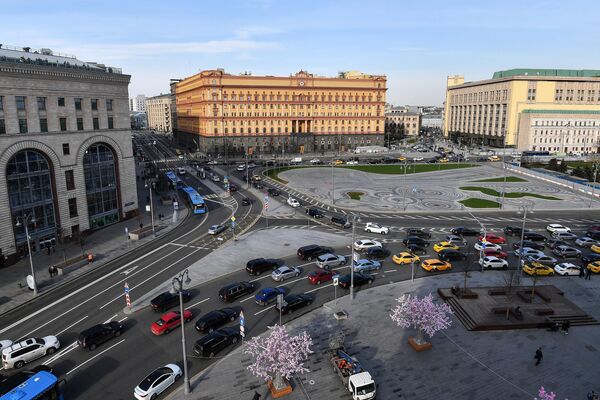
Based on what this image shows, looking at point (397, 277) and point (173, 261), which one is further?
point (173, 261)

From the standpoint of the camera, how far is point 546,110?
16075 cm

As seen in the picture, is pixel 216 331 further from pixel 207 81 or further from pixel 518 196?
pixel 207 81

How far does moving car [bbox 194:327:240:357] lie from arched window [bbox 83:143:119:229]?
39361mm

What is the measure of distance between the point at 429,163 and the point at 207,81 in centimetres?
8536

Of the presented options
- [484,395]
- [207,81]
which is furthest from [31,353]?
[207,81]

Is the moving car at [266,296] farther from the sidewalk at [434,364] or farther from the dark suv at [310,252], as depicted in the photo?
the dark suv at [310,252]

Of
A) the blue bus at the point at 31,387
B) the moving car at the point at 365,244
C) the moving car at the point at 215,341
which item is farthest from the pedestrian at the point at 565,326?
the blue bus at the point at 31,387

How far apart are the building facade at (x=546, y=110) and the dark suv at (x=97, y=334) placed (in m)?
173

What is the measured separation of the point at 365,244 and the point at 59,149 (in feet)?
143

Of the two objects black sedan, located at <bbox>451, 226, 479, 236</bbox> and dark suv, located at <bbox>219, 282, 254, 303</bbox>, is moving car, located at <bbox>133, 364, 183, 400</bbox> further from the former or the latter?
black sedan, located at <bbox>451, 226, 479, 236</bbox>

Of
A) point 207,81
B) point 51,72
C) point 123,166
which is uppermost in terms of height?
point 207,81

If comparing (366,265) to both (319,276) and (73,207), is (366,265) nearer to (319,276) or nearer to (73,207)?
(319,276)

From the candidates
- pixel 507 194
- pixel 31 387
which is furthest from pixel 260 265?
pixel 507 194

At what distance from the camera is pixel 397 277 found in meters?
45.2
